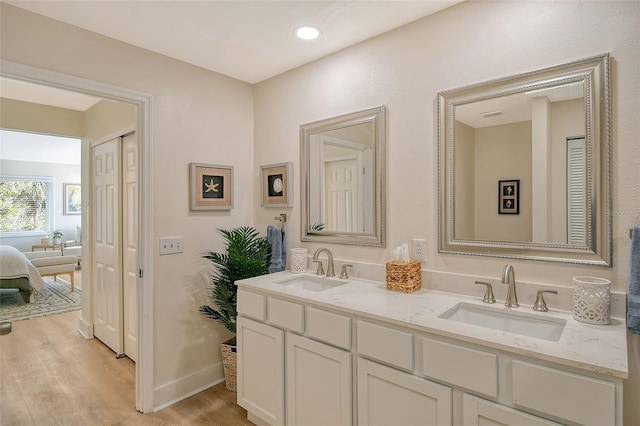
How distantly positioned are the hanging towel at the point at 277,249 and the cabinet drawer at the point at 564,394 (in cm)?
171

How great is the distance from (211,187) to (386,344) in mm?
1787

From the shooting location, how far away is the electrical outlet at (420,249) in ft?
6.45

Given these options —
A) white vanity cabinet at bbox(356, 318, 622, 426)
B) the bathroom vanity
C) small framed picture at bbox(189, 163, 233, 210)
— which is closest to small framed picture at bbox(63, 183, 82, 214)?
small framed picture at bbox(189, 163, 233, 210)

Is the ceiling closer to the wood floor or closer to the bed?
A: the wood floor

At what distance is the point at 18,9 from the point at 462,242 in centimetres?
263

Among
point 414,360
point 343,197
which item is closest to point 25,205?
point 343,197

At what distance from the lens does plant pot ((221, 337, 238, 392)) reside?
2.55 meters

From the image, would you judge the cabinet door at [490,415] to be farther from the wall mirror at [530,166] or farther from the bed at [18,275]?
the bed at [18,275]

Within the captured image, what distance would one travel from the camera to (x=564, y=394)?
43.3 inches

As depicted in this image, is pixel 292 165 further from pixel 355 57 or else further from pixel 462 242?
pixel 462 242

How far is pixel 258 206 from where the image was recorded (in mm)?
2949

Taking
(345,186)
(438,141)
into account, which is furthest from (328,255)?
(438,141)

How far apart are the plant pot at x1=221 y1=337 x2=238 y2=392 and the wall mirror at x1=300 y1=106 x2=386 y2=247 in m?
0.99

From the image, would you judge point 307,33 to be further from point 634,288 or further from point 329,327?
point 634,288
